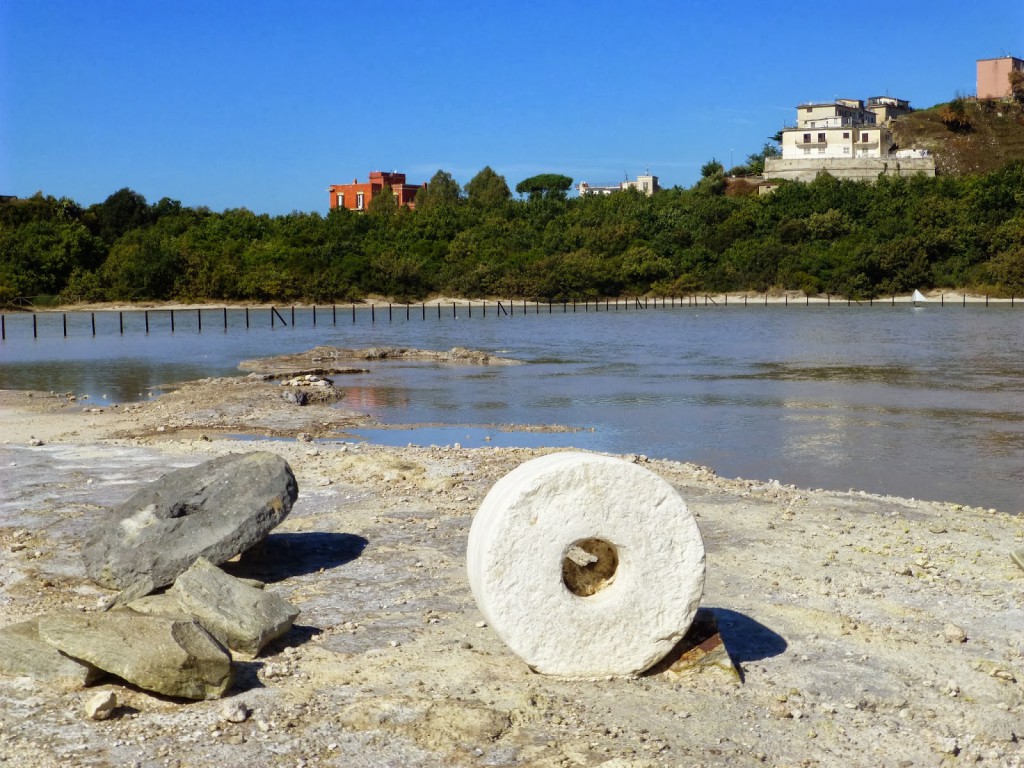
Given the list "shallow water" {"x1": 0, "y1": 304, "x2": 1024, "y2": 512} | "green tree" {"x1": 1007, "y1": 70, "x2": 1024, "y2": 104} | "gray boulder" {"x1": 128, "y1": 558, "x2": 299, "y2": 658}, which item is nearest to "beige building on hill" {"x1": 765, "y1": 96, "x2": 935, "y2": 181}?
"green tree" {"x1": 1007, "y1": 70, "x2": 1024, "y2": 104}

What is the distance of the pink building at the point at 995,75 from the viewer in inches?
5765

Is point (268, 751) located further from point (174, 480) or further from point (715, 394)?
point (715, 394)

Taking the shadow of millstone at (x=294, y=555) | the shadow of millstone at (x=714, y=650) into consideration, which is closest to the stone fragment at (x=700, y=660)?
the shadow of millstone at (x=714, y=650)

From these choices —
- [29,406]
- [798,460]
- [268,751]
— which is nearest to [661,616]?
[268,751]

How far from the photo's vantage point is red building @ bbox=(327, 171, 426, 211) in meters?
152

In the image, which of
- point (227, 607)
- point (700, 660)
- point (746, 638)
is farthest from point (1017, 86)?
point (227, 607)

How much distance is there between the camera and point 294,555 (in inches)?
408

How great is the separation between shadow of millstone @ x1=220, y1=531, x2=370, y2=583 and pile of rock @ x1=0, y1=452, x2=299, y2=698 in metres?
0.60

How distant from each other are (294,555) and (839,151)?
126944 mm

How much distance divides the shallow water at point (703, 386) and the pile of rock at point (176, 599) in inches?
333

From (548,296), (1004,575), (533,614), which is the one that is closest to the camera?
(533,614)

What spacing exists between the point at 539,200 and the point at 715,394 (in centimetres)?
10878

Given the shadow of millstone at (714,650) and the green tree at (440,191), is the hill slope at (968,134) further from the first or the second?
the shadow of millstone at (714,650)

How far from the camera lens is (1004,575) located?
9703 mm
